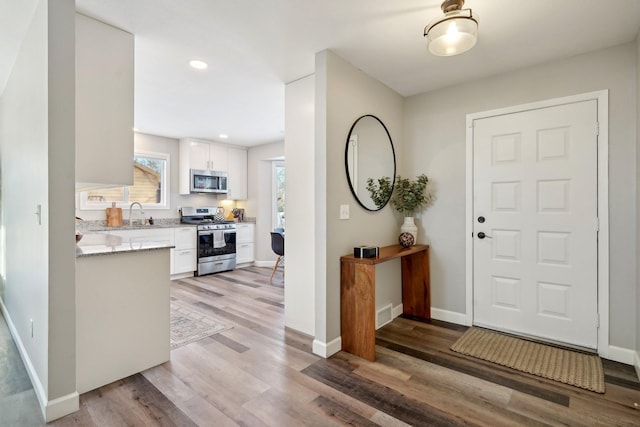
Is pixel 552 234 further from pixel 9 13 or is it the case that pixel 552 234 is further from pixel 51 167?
pixel 9 13

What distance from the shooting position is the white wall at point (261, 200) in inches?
245

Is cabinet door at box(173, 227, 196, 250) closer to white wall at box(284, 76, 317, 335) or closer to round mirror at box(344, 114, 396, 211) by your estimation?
white wall at box(284, 76, 317, 335)

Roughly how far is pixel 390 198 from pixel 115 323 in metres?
2.58

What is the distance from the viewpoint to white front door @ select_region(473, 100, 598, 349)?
2.51 metres

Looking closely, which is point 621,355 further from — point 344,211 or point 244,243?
point 244,243

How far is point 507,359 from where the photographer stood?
2400 mm

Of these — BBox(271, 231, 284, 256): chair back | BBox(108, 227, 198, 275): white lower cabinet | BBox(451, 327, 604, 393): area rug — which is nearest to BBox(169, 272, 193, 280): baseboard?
BBox(108, 227, 198, 275): white lower cabinet

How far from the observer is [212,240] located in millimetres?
5430

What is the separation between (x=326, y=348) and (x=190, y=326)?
4.78ft

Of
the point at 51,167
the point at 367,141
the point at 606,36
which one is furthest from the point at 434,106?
the point at 51,167

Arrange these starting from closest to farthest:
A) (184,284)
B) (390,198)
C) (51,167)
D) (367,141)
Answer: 1. (51,167)
2. (367,141)
3. (390,198)
4. (184,284)

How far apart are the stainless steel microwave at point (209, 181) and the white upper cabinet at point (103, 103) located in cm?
337

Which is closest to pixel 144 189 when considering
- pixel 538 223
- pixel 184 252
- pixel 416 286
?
pixel 184 252

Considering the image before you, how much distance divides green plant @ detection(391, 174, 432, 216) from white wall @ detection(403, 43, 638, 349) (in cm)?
Answer: 11
